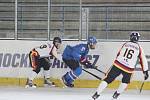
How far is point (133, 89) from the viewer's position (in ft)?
41.9

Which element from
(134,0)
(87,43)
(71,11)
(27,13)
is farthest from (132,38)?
(134,0)

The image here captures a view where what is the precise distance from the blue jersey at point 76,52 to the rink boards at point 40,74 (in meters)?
0.25

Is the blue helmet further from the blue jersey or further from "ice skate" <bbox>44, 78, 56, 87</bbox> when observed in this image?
"ice skate" <bbox>44, 78, 56, 87</bbox>

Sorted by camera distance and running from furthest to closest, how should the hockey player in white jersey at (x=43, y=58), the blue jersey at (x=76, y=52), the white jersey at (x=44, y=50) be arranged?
the white jersey at (x=44, y=50) → the hockey player in white jersey at (x=43, y=58) → the blue jersey at (x=76, y=52)

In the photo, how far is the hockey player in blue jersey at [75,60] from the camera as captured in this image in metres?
12.8

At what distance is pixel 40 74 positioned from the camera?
13273mm

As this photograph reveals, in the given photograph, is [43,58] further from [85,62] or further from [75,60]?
[85,62]

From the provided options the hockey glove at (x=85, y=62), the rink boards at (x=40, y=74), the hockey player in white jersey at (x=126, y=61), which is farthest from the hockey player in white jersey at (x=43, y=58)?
the hockey player in white jersey at (x=126, y=61)

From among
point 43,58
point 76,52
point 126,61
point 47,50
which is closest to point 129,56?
point 126,61

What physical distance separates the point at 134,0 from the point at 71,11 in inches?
130

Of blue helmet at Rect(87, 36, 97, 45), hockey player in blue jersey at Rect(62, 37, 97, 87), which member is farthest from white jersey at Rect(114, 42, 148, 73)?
hockey player in blue jersey at Rect(62, 37, 97, 87)

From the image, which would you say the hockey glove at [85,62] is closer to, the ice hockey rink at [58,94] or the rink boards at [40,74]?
the rink boards at [40,74]

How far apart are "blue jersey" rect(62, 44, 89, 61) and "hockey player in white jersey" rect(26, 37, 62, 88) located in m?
0.23

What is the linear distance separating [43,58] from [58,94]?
5.12 feet
